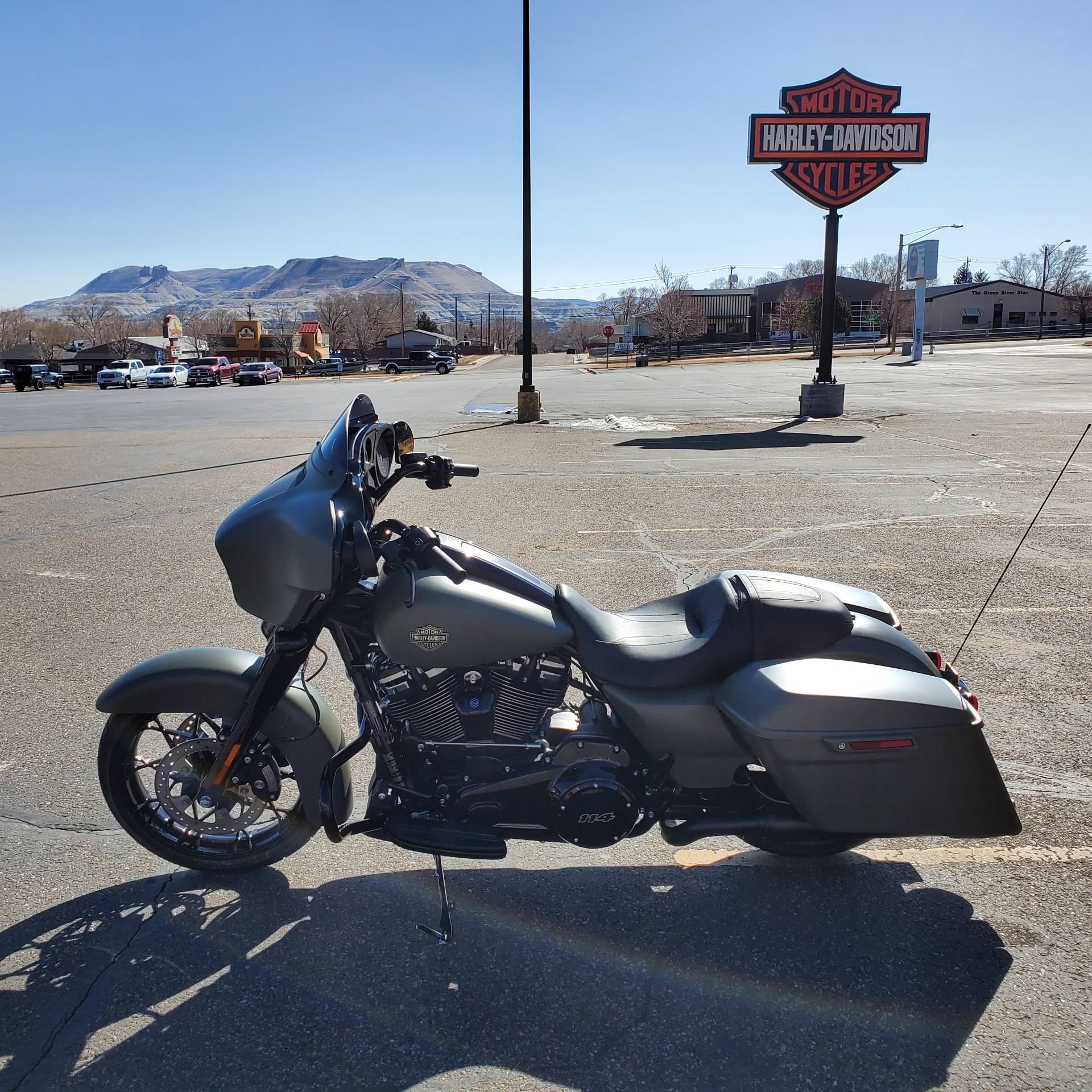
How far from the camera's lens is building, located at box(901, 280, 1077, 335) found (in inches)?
3755

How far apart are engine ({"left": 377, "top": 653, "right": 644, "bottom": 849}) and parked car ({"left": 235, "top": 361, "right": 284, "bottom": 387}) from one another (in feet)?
181

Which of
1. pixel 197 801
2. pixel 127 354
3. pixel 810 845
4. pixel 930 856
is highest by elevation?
pixel 127 354

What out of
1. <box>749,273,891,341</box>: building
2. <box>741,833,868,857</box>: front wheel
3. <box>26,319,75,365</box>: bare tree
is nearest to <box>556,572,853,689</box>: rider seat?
<box>741,833,868,857</box>: front wheel

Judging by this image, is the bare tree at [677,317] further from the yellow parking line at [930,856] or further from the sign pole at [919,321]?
the yellow parking line at [930,856]

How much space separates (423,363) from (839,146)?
2062 inches

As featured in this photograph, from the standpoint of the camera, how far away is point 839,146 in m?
21.5

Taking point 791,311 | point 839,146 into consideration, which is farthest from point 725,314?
point 839,146

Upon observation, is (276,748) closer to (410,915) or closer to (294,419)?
(410,915)

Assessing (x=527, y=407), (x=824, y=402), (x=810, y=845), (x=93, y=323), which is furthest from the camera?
(x=93, y=323)

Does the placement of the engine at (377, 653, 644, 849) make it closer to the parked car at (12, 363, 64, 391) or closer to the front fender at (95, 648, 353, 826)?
the front fender at (95, 648, 353, 826)

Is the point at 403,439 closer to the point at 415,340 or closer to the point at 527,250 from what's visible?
the point at 527,250

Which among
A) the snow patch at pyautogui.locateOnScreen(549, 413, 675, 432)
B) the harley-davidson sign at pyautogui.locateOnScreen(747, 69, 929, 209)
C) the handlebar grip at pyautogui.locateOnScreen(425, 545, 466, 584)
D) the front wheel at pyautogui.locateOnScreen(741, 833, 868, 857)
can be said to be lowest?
the front wheel at pyautogui.locateOnScreen(741, 833, 868, 857)

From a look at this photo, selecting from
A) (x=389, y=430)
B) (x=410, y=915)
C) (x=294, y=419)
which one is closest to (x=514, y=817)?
(x=410, y=915)

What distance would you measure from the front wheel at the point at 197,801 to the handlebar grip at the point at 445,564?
97 centimetres
